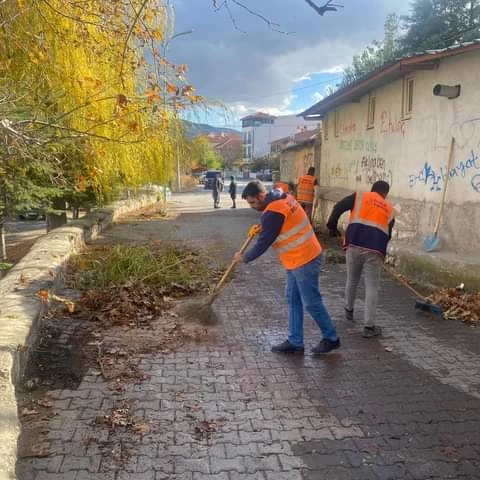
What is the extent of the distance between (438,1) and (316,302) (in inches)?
1058

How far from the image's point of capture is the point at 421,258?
7.73m

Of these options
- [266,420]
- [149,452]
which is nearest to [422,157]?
[266,420]

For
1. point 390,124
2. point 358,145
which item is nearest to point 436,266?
point 390,124

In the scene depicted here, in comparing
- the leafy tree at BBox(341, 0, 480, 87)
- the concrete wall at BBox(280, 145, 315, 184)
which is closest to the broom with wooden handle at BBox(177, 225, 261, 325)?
the concrete wall at BBox(280, 145, 315, 184)

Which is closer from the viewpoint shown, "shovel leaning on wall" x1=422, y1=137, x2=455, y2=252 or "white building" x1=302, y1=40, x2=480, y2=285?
"white building" x1=302, y1=40, x2=480, y2=285

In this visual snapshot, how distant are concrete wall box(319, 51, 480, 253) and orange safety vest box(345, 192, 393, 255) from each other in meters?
2.26

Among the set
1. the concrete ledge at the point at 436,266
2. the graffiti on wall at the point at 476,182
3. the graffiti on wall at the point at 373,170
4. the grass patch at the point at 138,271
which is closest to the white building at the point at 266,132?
the graffiti on wall at the point at 373,170

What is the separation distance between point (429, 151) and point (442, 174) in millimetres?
607

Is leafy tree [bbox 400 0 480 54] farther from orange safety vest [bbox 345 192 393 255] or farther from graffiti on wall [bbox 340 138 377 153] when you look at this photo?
orange safety vest [bbox 345 192 393 255]

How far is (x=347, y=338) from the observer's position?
17.7ft

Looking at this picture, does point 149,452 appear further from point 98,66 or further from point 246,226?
point 246,226

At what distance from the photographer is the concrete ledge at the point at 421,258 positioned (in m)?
6.91

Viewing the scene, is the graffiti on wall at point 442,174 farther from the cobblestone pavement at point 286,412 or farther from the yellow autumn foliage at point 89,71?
the yellow autumn foliage at point 89,71

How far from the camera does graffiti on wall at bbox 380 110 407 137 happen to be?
31.2 ft
